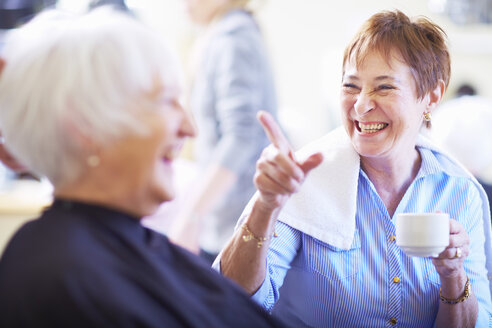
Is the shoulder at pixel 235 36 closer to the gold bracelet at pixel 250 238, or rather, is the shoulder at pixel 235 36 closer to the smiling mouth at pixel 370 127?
the smiling mouth at pixel 370 127

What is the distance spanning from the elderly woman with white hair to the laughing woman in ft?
1.24

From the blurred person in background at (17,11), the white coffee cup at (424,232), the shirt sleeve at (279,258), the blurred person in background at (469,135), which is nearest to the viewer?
the white coffee cup at (424,232)

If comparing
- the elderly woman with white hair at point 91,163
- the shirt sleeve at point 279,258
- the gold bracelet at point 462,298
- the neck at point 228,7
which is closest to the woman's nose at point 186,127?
the elderly woman with white hair at point 91,163

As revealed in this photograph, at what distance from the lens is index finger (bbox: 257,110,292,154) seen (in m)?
1.07

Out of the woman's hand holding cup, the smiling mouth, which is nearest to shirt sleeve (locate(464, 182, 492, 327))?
the woman's hand holding cup

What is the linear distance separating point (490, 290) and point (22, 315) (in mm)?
1191

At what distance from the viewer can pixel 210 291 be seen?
102cm

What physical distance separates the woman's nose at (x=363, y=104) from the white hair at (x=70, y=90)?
2.29ft

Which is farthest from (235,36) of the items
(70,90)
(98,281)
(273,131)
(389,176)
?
(98,281)

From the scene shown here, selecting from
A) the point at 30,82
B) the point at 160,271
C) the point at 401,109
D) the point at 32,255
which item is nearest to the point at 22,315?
the point at 32,255

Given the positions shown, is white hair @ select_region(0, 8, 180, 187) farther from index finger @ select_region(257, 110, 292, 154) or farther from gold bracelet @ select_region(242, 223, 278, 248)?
gold bracelet @ select_region(242, 223, 278, 248)

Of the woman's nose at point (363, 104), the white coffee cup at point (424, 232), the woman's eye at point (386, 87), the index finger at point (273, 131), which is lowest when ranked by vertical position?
the white coffee cup at point (424, 232)

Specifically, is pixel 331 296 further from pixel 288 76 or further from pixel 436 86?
pixel 288 76

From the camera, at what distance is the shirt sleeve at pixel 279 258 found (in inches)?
51.7
